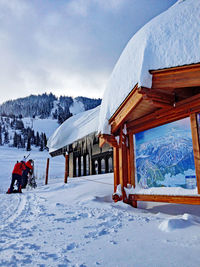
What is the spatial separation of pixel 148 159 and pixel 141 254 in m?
2.92

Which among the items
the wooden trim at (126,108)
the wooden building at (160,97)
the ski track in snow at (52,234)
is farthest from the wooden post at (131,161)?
the ski track in snow at (52,234)

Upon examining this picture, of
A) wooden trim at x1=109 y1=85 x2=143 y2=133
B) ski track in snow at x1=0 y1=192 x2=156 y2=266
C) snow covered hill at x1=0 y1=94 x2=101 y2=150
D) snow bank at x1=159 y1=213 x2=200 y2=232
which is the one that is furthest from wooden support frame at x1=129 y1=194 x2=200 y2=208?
snow covered hill at x1=0 y1=94 x2=101 y2=150

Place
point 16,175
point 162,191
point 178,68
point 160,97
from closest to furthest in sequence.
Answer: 1. point 178,68
2. point 160,97
3. point 162,191
4. point 16,175

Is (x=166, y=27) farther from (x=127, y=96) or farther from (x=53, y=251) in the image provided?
(x=53, y=251)

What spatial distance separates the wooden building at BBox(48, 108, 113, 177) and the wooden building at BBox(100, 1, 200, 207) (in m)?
3.47

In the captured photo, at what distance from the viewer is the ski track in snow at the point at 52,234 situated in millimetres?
1950

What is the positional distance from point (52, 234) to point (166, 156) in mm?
2796

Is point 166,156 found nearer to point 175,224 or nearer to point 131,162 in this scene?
point 131,162

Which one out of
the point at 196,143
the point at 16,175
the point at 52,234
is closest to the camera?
the point at 52,234

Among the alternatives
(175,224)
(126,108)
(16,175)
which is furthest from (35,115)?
(175,224)

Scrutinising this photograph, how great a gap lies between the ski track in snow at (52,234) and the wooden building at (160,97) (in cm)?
149

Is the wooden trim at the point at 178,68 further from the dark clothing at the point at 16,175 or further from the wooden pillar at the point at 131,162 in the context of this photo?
the dark clothing at the point at 16,175

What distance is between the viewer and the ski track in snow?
6.40ft

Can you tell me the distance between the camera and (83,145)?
11164 millimetres
